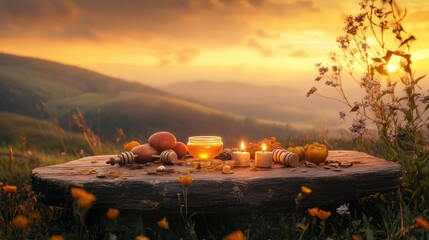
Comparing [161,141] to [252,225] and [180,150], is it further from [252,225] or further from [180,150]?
[252,225]

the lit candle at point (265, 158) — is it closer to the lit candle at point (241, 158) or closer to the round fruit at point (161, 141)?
the lit candle at point (241, 158)

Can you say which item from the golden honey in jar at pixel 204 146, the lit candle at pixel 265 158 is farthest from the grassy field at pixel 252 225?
the golden honey in jar at pixel 204 146

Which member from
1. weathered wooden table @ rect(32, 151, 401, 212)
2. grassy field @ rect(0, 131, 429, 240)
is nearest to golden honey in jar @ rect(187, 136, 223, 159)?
weathered wooden table @ rect(32, 151, 401, 212)

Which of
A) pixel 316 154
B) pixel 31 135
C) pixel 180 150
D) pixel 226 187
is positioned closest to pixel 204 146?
pixel 180 150

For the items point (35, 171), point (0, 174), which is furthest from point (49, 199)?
point (0, 174)

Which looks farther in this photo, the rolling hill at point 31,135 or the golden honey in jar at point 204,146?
the rolling hill at point 31,135

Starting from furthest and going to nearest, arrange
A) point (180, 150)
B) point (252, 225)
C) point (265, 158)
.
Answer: point (180, 150) → point (265, 158) → point (252, 225)
